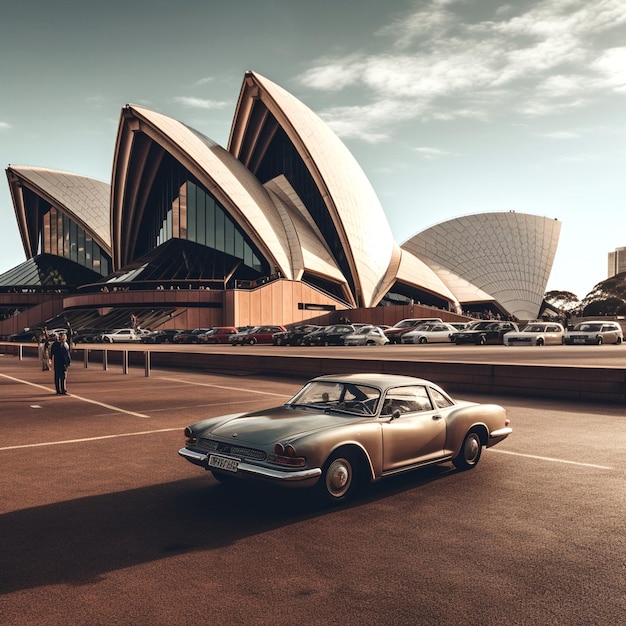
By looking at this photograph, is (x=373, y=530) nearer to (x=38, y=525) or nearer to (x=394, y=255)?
(x=38, y=525)

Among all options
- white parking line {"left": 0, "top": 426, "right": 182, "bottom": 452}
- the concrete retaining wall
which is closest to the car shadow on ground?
white parking line {"left": 0, "top": 426, "right": 182, "bottom": 452}

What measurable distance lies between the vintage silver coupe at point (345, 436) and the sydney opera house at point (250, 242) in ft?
157

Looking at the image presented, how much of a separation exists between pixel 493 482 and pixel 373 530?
7.10 ft

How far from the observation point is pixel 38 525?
5.28 meters

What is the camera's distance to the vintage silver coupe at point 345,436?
563 cm

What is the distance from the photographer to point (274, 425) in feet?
20.1

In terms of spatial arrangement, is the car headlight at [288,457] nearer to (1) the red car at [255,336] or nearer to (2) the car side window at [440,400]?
(2) the car side window at [440,400]

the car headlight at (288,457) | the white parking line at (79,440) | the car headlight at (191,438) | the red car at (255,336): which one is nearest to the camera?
the car headlight at (288,457)

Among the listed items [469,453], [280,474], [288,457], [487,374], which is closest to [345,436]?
[288,457]

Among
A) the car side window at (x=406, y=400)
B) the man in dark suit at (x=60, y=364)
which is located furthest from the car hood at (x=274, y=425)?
the man in dark suit at (x=60, y=364)

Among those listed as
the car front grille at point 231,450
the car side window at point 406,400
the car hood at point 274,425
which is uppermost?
the car side window at point 406,400

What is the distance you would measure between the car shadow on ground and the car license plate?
38cm

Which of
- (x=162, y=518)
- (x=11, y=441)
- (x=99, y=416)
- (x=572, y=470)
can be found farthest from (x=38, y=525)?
(x=99, y=416)

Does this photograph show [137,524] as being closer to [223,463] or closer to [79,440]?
[223,463]
